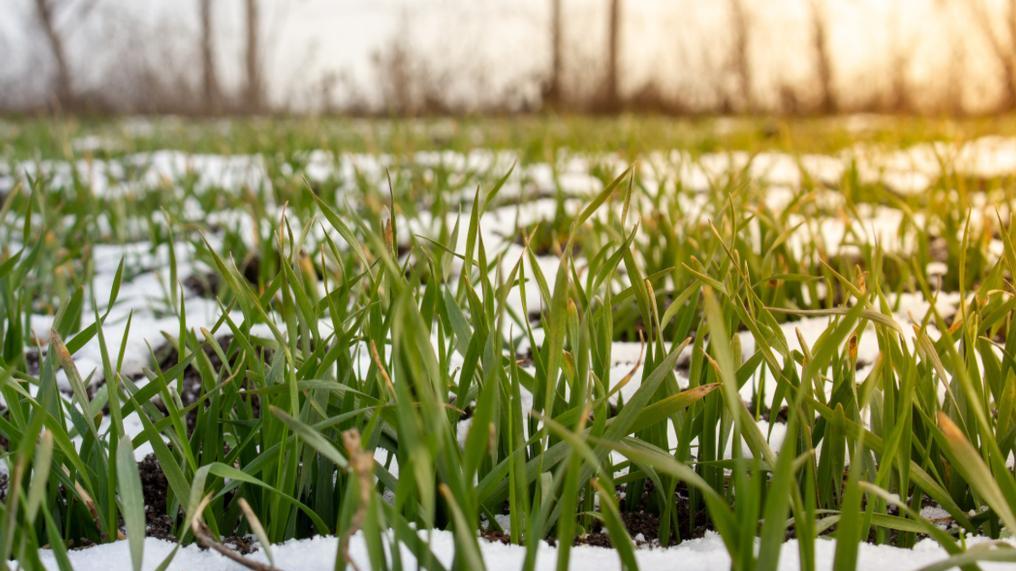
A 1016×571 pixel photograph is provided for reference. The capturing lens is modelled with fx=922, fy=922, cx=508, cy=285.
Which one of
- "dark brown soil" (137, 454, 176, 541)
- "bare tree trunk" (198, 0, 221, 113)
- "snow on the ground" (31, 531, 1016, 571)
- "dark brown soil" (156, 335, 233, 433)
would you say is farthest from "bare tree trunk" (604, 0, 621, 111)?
"snow on the ground" (31, 531, 1016, 571)

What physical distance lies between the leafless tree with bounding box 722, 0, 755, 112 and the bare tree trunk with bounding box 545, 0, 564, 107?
1.75 metres

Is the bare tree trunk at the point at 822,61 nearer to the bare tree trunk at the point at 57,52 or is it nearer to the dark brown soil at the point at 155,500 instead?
the bare tree trunk at the point at 57,52

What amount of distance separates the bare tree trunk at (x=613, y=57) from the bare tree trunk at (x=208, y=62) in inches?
159

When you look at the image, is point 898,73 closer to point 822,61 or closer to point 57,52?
point 822,61

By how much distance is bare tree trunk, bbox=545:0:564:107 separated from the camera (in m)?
9.63

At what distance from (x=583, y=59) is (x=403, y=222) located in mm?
8207

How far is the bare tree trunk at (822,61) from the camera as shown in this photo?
9438 mm

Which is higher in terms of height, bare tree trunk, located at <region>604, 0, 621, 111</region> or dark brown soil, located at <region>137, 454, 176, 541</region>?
bare tree trunk, located at <region>604, 0, 621, 111</region>

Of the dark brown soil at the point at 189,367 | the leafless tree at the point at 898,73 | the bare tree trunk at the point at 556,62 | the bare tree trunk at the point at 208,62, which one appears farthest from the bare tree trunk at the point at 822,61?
the dark brown soil at the point at 189,367

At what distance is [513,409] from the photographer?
765mm

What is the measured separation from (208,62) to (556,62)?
11.6 ft

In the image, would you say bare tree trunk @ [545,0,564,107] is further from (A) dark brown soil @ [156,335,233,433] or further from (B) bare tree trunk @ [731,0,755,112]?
(A) dark brown soil @ [156,335,233,433]

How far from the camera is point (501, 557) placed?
644mm

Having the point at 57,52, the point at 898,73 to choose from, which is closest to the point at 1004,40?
the point at 898,73
